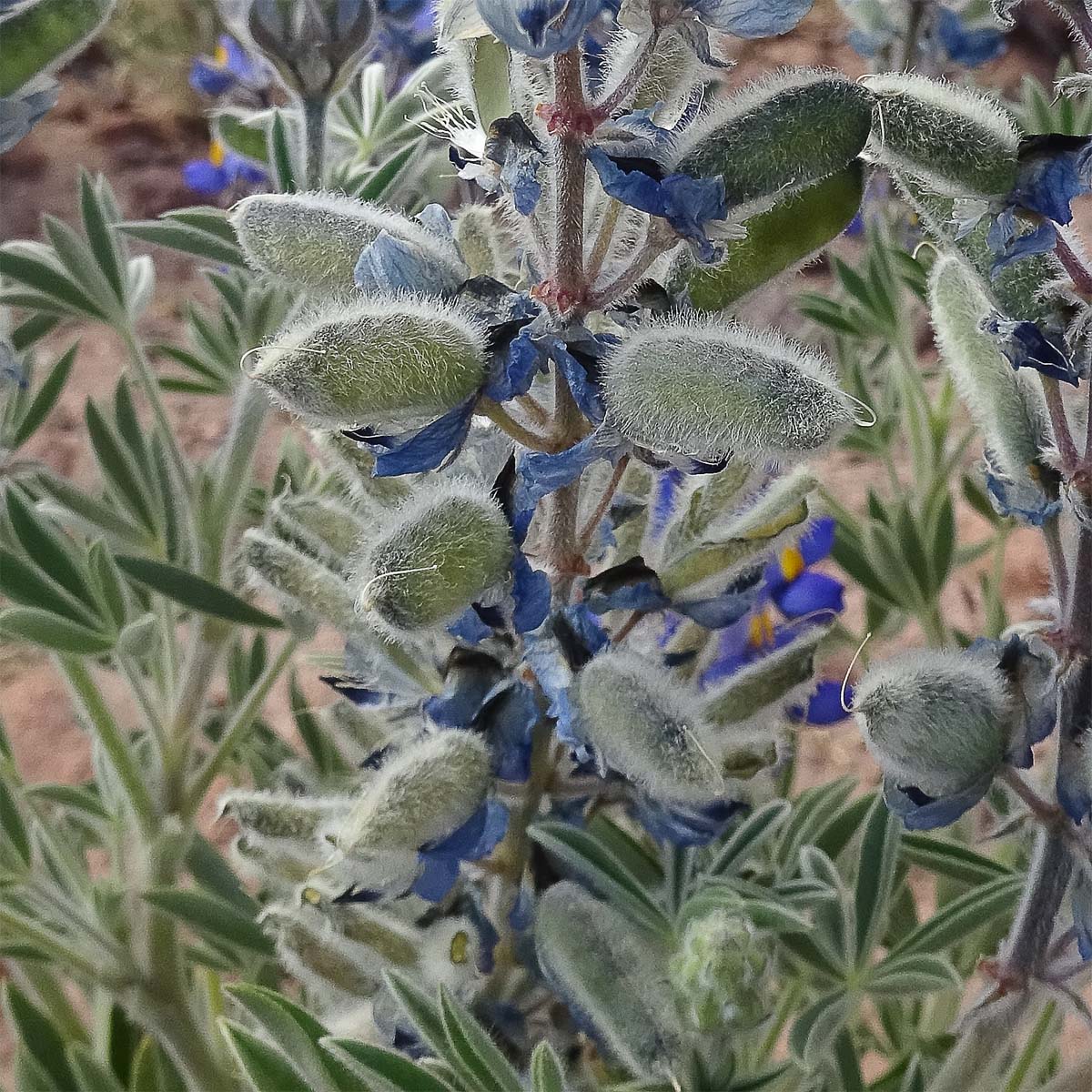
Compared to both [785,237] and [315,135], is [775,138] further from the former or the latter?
[315,135]

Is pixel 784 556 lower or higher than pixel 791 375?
lower

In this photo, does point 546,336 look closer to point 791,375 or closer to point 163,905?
point 791,375

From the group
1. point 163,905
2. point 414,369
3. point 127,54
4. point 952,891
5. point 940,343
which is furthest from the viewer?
point 127,54

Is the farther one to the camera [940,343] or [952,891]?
[952,891]

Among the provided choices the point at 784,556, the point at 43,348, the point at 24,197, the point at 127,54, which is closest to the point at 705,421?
the point at 784,556

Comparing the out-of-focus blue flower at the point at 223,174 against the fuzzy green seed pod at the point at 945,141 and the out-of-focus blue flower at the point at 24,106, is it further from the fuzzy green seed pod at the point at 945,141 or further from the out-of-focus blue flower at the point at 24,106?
the fuzzy green seed pod at the point at 945,141

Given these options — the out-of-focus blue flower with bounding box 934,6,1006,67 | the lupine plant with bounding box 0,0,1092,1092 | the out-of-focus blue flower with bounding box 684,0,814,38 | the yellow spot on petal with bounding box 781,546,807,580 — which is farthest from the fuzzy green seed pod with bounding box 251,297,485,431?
the out-of-focus blue flower with bounding box 934,6,1006,67

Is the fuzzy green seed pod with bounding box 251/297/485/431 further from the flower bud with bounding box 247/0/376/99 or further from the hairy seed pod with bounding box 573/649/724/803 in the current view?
the flower bud with bounding box 247/0/376/99

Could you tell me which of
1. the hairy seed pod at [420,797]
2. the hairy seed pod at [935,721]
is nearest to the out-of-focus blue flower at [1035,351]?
the hairy seed pod at [935,721]
